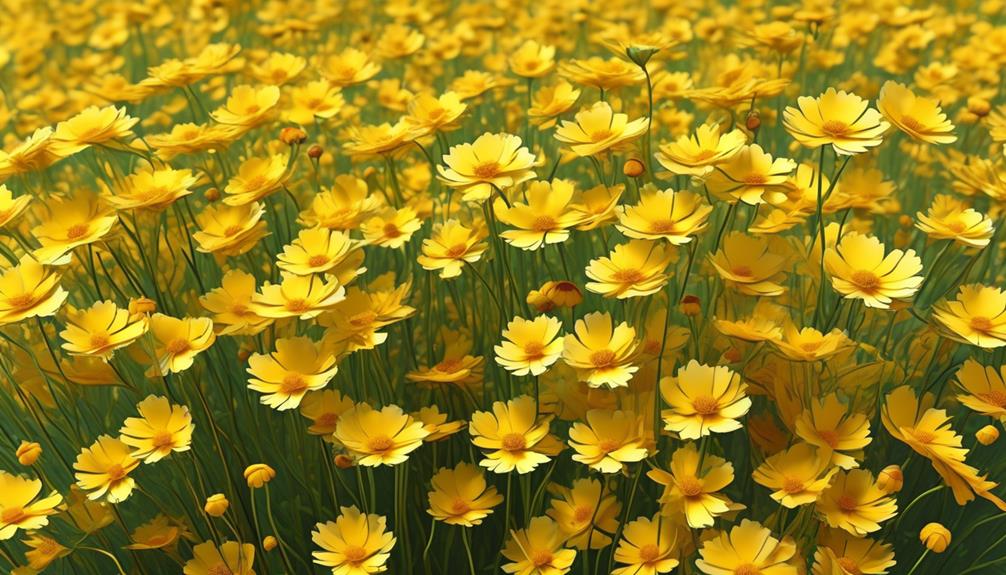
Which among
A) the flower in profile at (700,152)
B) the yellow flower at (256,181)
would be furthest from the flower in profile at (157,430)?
the flower in profile at (700,152)

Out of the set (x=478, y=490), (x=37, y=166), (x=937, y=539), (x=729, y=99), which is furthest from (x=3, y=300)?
→ (x=937, y=539)

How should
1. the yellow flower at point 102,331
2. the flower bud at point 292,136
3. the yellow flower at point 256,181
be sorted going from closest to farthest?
the yellow flower at point 102,331, the yellow flower at point 256,181, the flower bud at point 292,136

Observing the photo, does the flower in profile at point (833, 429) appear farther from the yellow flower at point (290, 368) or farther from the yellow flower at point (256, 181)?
the yellow flower at point (256, 181)

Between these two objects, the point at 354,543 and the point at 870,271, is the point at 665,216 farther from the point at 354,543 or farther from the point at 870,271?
the point at 354,543

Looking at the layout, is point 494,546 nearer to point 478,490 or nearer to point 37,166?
point 478,490

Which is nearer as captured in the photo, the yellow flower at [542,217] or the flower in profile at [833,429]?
the flower in profile at [833,429]
